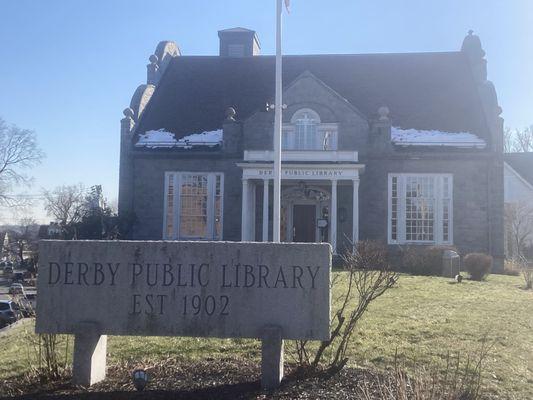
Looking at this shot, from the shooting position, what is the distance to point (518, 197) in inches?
1929

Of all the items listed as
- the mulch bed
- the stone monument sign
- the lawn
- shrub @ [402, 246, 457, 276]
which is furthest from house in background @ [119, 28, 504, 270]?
the stone monument sign

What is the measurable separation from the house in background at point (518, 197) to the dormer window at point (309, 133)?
21827 mm

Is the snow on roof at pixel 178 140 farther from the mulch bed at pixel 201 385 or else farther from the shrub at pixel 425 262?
the mulch bed at pixel 201 385

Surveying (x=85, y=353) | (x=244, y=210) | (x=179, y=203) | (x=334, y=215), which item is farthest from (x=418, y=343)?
(x=179, y=203)

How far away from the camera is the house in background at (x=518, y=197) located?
43938mm

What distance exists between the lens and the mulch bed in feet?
18.6

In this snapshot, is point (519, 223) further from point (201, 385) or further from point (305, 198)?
point (201, 385)

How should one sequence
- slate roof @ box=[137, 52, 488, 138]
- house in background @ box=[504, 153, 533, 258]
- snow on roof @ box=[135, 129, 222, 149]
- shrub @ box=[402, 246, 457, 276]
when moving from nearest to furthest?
shrub @ box=[402, 246, 457, 276]
snow on roof @ box=[135, 129, 222, 149]
slate roof @ box=[137, 52, 488, 138]
house in background @ box=[504, 153, 533, 258]

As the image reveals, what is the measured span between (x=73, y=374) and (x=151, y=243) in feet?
5.23

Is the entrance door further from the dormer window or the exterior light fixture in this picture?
the exterior light fixture

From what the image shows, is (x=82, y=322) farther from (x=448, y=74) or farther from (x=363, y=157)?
(x=448, y=74)

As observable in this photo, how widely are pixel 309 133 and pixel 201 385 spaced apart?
2106 centimetres

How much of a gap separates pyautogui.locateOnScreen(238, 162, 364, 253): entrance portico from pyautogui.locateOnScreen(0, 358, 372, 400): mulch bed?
697 inches

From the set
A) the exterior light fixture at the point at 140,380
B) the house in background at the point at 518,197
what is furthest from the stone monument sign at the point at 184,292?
the house in background at the point at 518,197
